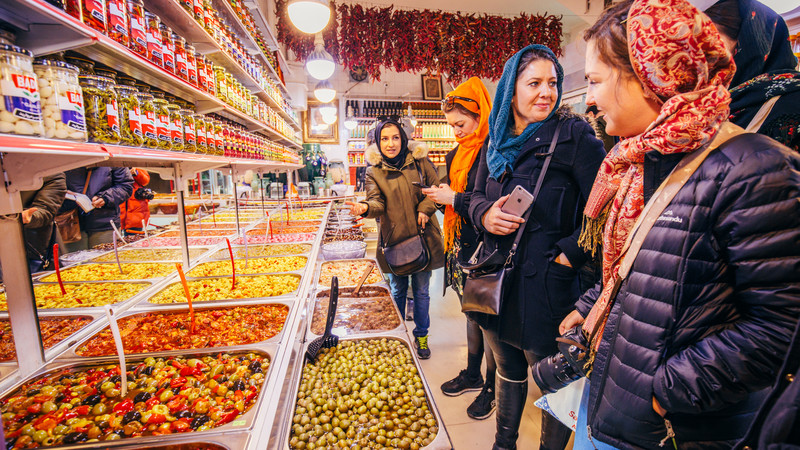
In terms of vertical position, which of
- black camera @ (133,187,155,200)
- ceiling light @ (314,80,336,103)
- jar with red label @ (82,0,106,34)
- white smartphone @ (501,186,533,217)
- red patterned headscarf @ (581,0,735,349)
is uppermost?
ceiling light @ (314,80,336,103)

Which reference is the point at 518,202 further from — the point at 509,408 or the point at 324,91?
the point at 324,91

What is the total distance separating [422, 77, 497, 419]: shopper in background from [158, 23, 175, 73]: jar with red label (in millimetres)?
1452

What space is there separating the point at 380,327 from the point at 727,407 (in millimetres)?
1451

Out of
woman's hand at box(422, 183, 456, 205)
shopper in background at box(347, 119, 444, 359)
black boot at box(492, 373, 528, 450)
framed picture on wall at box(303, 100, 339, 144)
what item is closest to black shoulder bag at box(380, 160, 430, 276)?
shopper in background at box(347, 119, 444, 359)

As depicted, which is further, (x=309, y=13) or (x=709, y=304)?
(x=309, y=13)

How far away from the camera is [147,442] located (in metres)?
0.88

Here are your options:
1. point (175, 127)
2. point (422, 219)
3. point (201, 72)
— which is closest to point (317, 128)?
point (422, 219)

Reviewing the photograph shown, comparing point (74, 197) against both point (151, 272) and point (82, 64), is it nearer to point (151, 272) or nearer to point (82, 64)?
point (151, 272)

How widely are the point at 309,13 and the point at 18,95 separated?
3028 mm


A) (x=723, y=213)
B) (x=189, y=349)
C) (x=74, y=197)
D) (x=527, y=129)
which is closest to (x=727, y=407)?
(x=723, y=213)

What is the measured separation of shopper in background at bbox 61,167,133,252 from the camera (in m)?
3.20

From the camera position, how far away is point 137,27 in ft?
4.03

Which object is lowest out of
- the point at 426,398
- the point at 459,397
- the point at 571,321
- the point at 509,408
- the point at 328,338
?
the point at 459,397

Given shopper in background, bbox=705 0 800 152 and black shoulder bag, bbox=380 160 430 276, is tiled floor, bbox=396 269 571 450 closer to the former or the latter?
black shoulder bag, bbox=380 160 430 276
